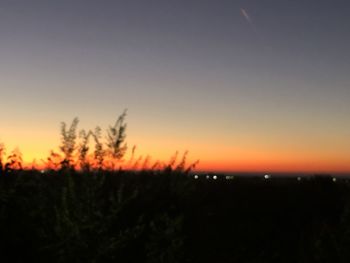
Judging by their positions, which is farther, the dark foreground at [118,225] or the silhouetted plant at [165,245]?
the silhouetted plant at [165,245]

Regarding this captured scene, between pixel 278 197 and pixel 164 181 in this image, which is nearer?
pixel 164 181

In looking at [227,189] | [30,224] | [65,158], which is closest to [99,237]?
[30,224]

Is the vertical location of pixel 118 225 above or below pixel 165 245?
above

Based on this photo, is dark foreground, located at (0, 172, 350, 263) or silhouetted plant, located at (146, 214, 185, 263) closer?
dark foreground, located at (0, 172, 350, 263)

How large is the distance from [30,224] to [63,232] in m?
1.69

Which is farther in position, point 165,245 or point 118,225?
point 118,225

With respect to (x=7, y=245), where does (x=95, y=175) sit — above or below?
above

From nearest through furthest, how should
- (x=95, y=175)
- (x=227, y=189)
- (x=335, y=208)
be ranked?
(x=95, y=175) → (x=335, y=208) → (x=227, y=189)

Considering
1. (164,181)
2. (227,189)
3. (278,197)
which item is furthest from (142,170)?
(227,189)

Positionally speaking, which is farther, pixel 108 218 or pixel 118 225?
pixel 118 225

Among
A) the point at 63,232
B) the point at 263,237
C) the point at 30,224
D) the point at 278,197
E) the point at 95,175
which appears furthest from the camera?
the point at 278,197

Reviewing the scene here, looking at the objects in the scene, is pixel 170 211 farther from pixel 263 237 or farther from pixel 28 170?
pixel 263 237

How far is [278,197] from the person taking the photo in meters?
46.7

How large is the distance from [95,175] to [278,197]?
38.4 metres
